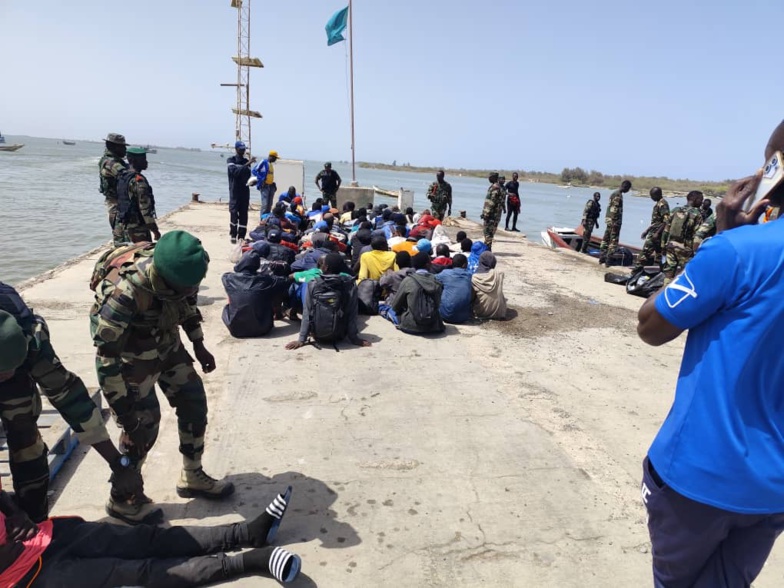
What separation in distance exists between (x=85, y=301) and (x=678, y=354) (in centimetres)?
699

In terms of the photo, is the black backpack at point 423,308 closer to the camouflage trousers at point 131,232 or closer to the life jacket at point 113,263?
the life jacket at point 113,263

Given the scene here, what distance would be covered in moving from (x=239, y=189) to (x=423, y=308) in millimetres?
5473

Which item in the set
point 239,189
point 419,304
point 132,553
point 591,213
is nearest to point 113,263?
point 132,553

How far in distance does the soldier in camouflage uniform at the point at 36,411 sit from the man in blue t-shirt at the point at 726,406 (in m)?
2.23

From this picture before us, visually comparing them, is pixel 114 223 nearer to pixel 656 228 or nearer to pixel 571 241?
pixel 656 228

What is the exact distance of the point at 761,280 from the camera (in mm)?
1230

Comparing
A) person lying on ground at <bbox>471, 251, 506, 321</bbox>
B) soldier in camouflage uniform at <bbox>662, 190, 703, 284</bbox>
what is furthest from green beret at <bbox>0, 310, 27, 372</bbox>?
soldier in camouflage uniform at <bbox>662, 190, 703, 284</bbox>

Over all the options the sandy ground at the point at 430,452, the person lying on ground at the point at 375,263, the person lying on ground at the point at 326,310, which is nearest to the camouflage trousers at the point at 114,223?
the sandy ground at the point at 430,452

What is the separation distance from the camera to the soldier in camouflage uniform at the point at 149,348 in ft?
7.18

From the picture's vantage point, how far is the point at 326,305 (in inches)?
190

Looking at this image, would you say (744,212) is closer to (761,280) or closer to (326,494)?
(761,280)

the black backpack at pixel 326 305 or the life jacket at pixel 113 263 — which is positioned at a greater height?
the life jacket at pixel 113 263

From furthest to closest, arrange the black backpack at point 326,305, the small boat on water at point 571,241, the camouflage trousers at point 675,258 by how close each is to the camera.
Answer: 1. the small boat on water at point 571,241
2. the camouflage trousers at point 675,258
3. the black backpack at point 326,305

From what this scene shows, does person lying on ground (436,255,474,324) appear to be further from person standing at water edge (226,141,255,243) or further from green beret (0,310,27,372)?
person standing at water edge (226,141,255,243)
